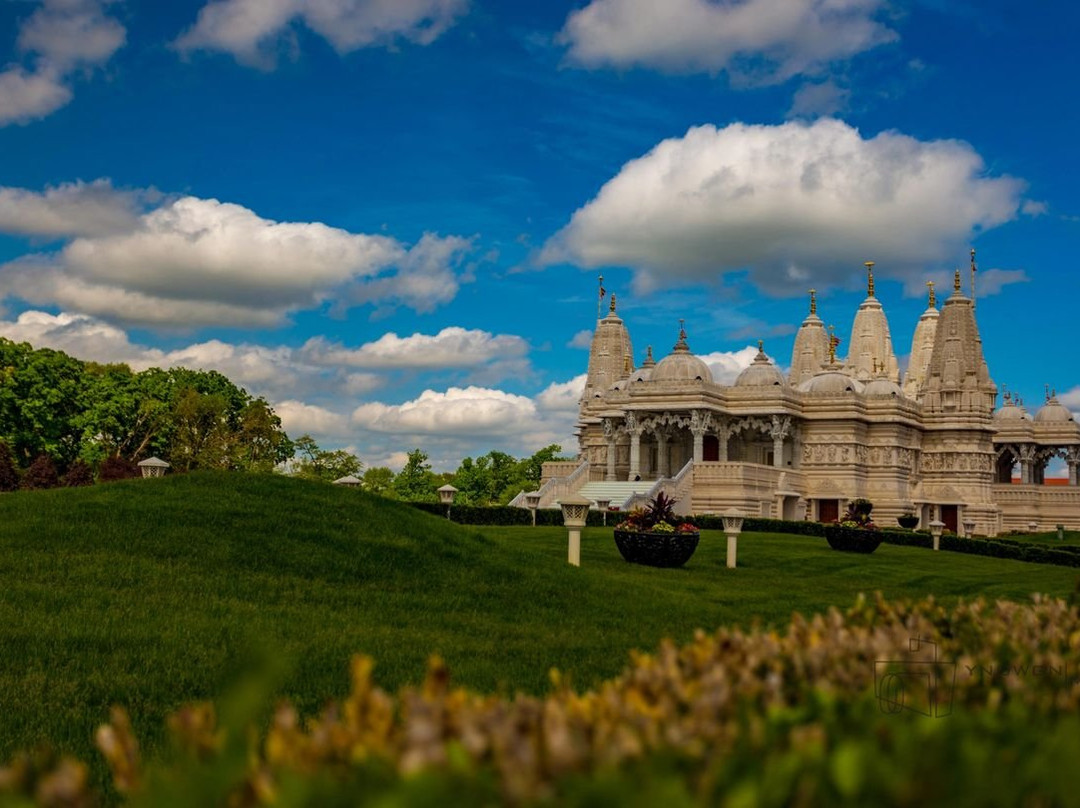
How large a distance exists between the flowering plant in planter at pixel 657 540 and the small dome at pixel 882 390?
118 feet

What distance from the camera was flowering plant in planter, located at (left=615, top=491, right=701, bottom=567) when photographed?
75.4 ft

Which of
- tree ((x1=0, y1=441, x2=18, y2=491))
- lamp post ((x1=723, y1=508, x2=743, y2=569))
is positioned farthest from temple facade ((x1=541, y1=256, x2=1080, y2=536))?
tree ((x1=0, y1=441, x2=18, y2=491))

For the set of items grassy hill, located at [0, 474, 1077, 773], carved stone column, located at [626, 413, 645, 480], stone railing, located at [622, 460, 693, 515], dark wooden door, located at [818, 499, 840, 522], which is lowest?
grassy hill, located at [0, 474, 1077, 773]

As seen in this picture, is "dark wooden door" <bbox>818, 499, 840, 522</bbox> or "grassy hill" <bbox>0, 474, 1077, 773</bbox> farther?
"dark wooden door" <bbox>818, 499, 840, 522</bbox>

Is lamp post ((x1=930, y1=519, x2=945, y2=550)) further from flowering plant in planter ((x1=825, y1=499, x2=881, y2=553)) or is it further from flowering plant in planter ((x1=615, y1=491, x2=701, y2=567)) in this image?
flowering plant in planter ((x1=615, y1=491, x2=701, y2=567))

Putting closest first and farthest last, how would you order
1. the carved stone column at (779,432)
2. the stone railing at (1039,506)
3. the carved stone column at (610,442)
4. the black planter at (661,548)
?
1. the black planter at (661,548)
2. the carved stone column at (779,432)
3. the carved stone column at (610,442)
4. the stone railing at (1039,506)

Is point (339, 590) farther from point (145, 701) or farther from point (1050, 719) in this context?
point (1050, 719)

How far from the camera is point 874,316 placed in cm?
7056

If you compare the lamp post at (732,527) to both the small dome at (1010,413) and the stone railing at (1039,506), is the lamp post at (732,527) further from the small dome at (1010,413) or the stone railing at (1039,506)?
the small dome at (1010,413)

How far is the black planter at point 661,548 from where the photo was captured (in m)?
23.0

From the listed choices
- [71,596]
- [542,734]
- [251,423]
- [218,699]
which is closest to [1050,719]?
[542,734]

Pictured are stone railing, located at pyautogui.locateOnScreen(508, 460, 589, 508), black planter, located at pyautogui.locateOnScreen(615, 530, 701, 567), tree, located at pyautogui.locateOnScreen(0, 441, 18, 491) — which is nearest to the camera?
black planter, located at pyautogui.locateOnScreen(615, 530, 701, 567)

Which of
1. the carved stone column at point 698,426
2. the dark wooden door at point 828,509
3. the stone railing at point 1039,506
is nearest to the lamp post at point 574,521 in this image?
the carved stone column at point 698,426

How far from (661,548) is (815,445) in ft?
115
